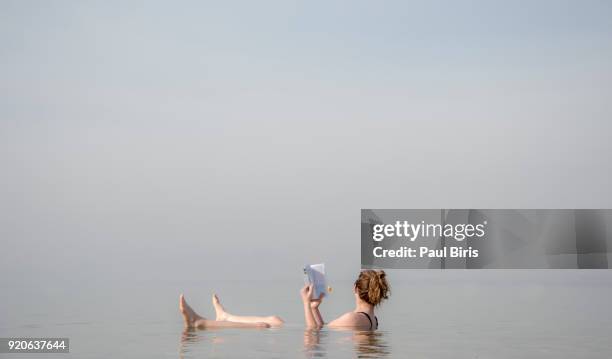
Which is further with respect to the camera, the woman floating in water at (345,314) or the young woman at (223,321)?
the young woman at (223,321)

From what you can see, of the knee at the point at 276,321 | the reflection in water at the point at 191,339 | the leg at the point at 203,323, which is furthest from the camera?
the knee at the point at 276,321

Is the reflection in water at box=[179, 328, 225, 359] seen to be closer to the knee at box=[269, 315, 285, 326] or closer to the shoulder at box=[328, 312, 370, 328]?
the knee at box=[269, 315, 285, 326]

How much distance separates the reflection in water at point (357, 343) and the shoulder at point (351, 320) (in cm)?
21

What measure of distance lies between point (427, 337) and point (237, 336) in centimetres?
392

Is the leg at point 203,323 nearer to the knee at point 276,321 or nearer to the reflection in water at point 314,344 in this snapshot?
the knee at point 276,321

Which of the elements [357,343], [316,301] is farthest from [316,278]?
[357,343]

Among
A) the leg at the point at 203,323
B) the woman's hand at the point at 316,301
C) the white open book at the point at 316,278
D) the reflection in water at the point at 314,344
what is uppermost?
the white open book at the point at 316,278

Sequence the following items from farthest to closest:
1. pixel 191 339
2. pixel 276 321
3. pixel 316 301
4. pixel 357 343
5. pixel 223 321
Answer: pixel 276 321 < pixel 223 321 < pixel 191 339 < pixel 316 301 < pixel 357 343

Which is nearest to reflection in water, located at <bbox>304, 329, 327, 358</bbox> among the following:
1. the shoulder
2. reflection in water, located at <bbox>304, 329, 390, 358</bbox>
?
reflection in water, located at <bbox>304, 329, 390, 358</bbox>

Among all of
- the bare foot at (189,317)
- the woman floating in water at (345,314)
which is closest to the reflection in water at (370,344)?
the woman floating in water at (345,314)

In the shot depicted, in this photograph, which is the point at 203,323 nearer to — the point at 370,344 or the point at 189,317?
the point at 189,317

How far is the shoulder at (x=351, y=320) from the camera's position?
15016 mm

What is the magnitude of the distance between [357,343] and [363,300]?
793 mm

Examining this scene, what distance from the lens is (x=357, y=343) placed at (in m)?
14.6
